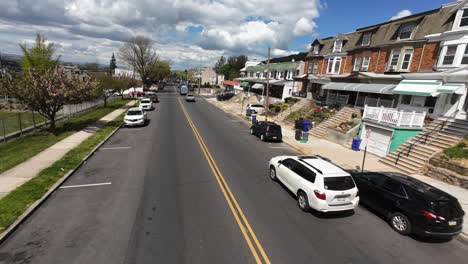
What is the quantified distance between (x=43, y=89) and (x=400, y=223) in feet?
74.1

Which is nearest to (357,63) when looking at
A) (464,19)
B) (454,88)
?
(464,19)

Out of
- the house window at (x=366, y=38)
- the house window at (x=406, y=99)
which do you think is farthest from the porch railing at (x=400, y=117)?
the house window at (x=366, y=38)

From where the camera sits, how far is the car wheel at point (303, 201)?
356 inches

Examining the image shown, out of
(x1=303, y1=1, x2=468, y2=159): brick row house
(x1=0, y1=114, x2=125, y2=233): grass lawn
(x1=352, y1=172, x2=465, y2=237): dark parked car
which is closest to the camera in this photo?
(x1=352, y1=172, x2=465, y2=237): dark parked car

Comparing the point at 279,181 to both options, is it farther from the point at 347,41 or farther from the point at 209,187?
the point at 347,41

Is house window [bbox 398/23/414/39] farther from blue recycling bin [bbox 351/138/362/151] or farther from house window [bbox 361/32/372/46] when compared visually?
blue recycling bin [bbox 351/138/362/151]

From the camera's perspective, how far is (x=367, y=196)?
9.67 meters

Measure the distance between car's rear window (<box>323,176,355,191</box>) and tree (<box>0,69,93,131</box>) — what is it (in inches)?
767

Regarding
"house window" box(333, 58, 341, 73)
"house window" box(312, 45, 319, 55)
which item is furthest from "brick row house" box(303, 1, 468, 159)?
"house window" box(312, 45, 319, 55)

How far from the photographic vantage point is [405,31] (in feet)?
73.0

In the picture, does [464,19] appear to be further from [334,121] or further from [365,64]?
[334,121]

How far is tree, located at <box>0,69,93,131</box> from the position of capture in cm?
1789

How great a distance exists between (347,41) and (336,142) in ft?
51.8

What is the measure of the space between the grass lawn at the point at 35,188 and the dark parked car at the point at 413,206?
473 inches
